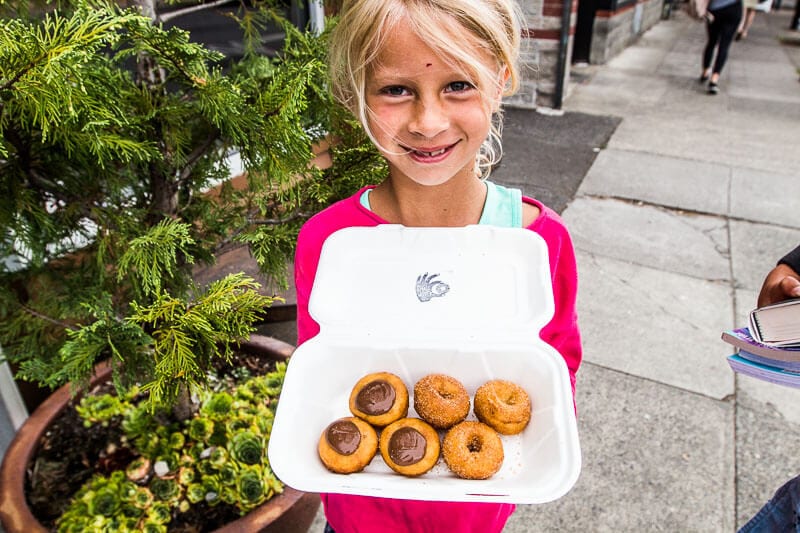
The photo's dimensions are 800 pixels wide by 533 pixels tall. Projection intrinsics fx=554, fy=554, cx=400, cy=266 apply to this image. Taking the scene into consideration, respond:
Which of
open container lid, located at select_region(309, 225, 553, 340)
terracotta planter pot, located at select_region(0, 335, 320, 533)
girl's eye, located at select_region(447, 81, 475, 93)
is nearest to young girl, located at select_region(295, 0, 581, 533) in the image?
girl's eye, located at select_region(447, 81, 475, 93)

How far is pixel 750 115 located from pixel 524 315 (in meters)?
8.59

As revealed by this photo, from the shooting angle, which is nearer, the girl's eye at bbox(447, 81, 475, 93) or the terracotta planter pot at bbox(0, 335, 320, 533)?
the girl's eye at bbox(447, 81, 475, 93)

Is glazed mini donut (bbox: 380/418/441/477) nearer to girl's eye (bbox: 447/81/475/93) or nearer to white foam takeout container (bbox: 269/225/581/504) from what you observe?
white foam takeout container (bbox: 269/225/581/504)

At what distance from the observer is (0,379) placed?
262 centimetres

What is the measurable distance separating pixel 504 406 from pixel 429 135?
70cm

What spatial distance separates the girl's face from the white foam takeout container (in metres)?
0.19

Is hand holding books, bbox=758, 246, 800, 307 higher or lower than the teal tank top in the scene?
lower

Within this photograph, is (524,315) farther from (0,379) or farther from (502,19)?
(0,379)

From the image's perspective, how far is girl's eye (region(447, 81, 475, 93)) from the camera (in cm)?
135

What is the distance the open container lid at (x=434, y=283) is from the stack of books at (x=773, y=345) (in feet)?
1.83

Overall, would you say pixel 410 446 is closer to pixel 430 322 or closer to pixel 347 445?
pixel 347 445

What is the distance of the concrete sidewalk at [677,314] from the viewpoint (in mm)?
2670

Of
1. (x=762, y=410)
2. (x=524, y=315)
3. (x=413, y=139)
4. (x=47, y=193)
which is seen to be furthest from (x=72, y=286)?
(x=762, y=410)

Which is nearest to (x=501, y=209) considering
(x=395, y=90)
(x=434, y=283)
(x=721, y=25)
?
(x=434, y=283)
